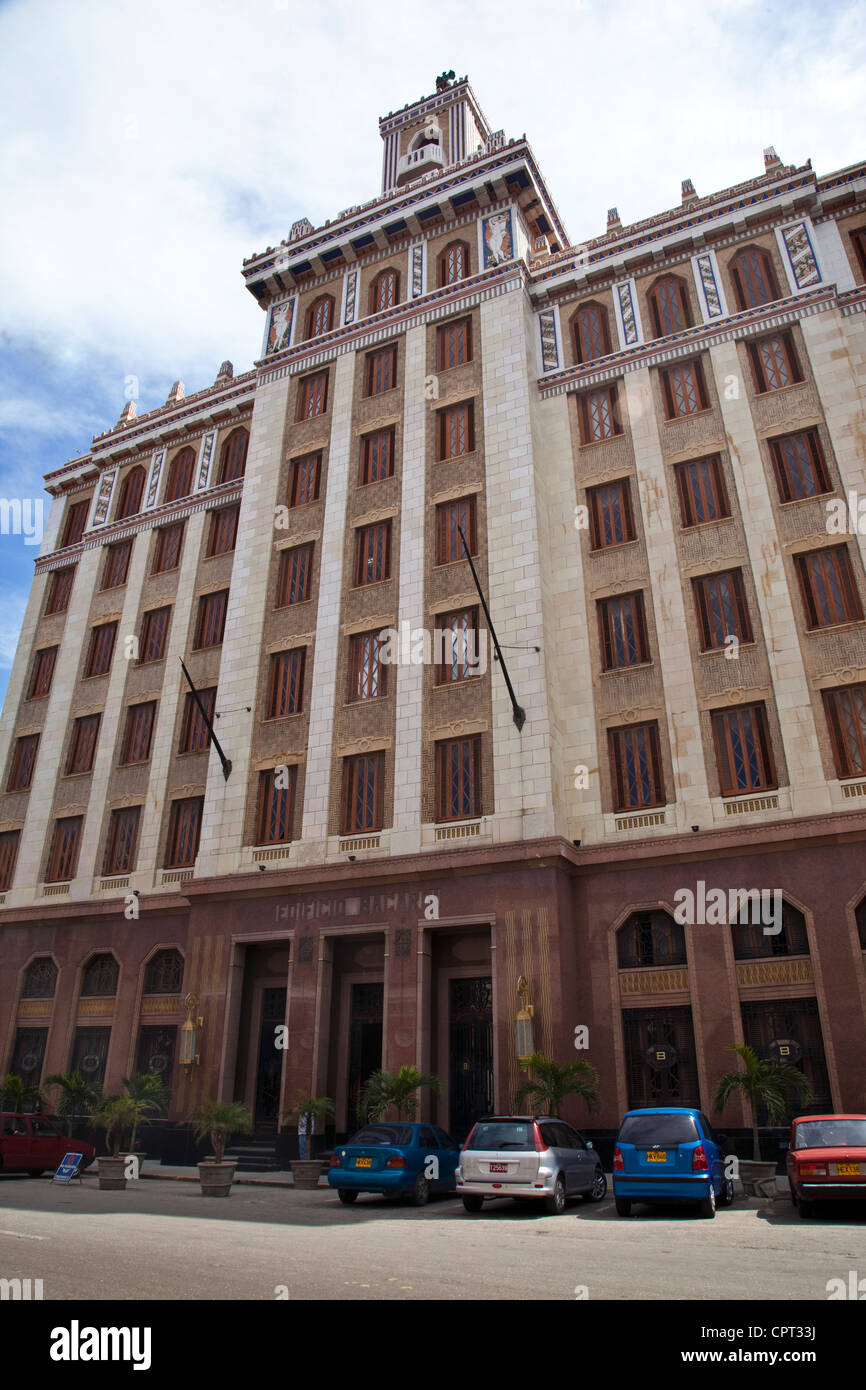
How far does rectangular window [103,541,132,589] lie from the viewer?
120 feet

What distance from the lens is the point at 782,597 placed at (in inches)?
904

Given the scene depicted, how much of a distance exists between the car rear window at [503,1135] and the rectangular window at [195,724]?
723 inches

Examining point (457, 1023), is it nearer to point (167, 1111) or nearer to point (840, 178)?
point (167, 1111)

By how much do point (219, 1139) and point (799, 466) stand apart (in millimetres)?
21420

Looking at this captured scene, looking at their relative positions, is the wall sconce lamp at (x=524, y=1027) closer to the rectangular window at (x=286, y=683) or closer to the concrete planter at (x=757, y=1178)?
the concrete planter at (x=757, y=1178)

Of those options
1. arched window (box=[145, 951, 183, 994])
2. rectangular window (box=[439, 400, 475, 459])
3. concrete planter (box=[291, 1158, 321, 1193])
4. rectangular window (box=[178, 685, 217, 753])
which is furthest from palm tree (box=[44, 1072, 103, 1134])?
rectangular window (box=[439, 400, 475, 459])

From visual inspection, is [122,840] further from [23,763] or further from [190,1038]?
[190,1038]

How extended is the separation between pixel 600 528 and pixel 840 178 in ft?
41.6

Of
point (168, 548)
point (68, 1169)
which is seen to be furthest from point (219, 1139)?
point (168, 548)

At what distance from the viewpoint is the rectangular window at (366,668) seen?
26.7 meters

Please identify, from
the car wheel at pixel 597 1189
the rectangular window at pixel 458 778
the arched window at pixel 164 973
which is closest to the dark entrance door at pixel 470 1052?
the rectangular window at pixel 458 778

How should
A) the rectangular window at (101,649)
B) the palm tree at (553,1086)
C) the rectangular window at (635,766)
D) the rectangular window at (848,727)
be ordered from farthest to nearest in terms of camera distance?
1. the rectangular window at (101,649)
2. the rectangular window at (635,766)
3. the rectangular window at (848,727)
4. the palm tree at (553,1086)

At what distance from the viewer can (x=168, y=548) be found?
35844 millimetres
